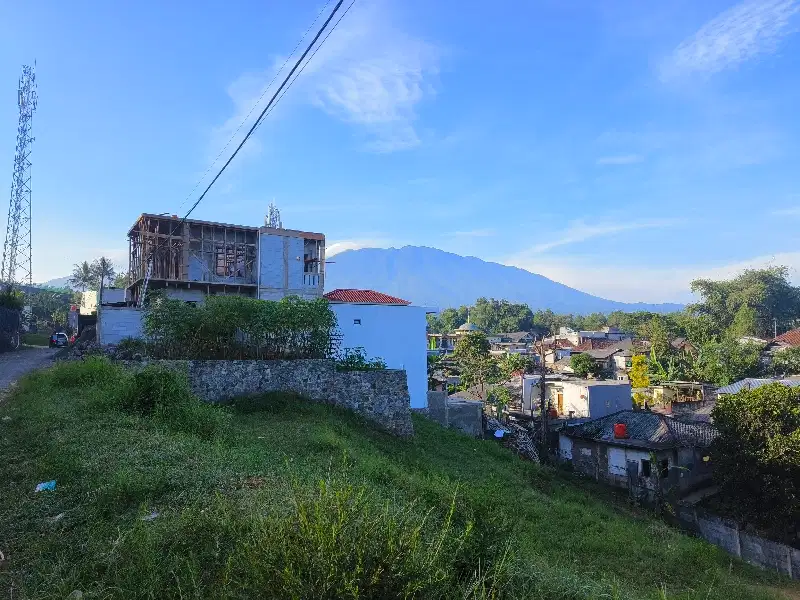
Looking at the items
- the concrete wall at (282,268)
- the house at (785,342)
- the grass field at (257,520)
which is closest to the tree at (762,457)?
the grass field at (257,520)

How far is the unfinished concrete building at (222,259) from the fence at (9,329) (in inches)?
332

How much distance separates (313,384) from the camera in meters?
13.8

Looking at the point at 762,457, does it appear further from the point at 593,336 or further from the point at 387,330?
the point at 593,336

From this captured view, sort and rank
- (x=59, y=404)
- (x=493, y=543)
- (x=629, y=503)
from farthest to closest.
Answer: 1. (x=629, y=503)
2. (x=59, y=404)
3. (x=493, y=543)

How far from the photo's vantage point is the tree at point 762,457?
14.0m

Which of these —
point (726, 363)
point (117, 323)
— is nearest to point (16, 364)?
point (117, 323)

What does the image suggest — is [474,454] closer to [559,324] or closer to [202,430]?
[202,430]

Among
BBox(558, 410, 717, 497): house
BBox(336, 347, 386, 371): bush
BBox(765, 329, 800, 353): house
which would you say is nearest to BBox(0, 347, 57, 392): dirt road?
BBox(336, 347, 386, 371): bush

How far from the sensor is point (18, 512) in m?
5.29

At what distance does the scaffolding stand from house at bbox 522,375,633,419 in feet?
53.9

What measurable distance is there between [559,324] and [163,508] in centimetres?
8711

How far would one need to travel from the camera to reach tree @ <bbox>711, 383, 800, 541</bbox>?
13961mm

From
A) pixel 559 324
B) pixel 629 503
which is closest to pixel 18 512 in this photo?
pixel 629 503

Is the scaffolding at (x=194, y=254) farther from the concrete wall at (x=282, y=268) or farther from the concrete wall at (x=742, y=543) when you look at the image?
the concrete wall at (x=742, y=543)
